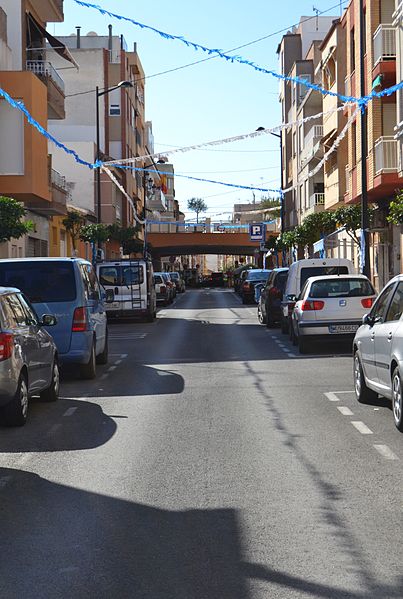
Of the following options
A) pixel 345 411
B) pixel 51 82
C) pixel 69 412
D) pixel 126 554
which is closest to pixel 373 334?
pixel 345 411

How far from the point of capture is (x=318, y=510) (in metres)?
6.64

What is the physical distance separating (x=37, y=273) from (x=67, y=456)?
7165 mm

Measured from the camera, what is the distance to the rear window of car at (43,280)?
15.6 meters

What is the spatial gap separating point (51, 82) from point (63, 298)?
86.4ft

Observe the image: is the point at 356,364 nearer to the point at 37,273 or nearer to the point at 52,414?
the point at 52,414

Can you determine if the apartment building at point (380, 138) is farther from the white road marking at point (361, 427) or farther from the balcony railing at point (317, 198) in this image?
the white road marking at point (361, 427)

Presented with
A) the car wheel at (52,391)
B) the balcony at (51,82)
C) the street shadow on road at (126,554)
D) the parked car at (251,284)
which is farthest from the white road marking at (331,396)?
the parked car at (251,284)

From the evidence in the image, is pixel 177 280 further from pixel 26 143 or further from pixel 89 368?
pixel 89 368

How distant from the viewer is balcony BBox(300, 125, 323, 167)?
184 feet

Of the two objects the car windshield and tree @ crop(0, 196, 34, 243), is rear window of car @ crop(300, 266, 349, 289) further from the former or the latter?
the car windshield

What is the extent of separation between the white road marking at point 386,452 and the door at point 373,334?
229 centimetres

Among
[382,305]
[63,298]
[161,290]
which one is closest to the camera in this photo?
[382,305]

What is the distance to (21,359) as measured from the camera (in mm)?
11008

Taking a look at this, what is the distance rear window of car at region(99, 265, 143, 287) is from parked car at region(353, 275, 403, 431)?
2258cm
